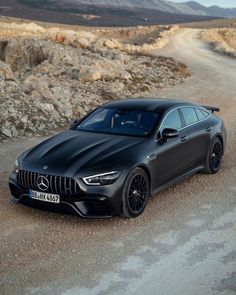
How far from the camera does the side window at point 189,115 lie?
30.2 ft

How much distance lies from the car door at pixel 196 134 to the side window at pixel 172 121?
22 centimetres

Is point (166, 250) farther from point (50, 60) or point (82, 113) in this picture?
point (50, 60)

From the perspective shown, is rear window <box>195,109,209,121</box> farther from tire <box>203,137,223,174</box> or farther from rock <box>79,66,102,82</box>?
rock <box>79,66,102,82</box>

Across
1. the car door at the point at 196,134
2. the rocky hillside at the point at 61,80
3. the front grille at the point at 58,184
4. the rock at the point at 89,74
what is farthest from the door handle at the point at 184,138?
the rock at the point at 89,74

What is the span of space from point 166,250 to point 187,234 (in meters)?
0.64

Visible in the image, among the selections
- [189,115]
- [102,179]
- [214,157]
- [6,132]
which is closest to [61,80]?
[6,132]

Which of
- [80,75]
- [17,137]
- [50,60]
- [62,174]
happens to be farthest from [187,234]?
[50,60]

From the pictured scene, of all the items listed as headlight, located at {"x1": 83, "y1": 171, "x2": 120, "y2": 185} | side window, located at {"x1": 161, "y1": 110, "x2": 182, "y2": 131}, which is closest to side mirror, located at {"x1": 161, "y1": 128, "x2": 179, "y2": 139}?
side window, located at {"x1": 161, "y1": 110, "x2": 182, "y2": 131}

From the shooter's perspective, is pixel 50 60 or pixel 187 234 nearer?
pixel 187 234

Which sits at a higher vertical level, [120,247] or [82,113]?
[120,247]

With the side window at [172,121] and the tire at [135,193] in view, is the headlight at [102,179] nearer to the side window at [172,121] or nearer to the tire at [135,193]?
the tire at [135,193]

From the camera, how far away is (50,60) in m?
25.3

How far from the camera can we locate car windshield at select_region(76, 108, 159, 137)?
328 inches

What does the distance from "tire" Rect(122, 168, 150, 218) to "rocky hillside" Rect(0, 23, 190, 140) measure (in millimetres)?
6975
